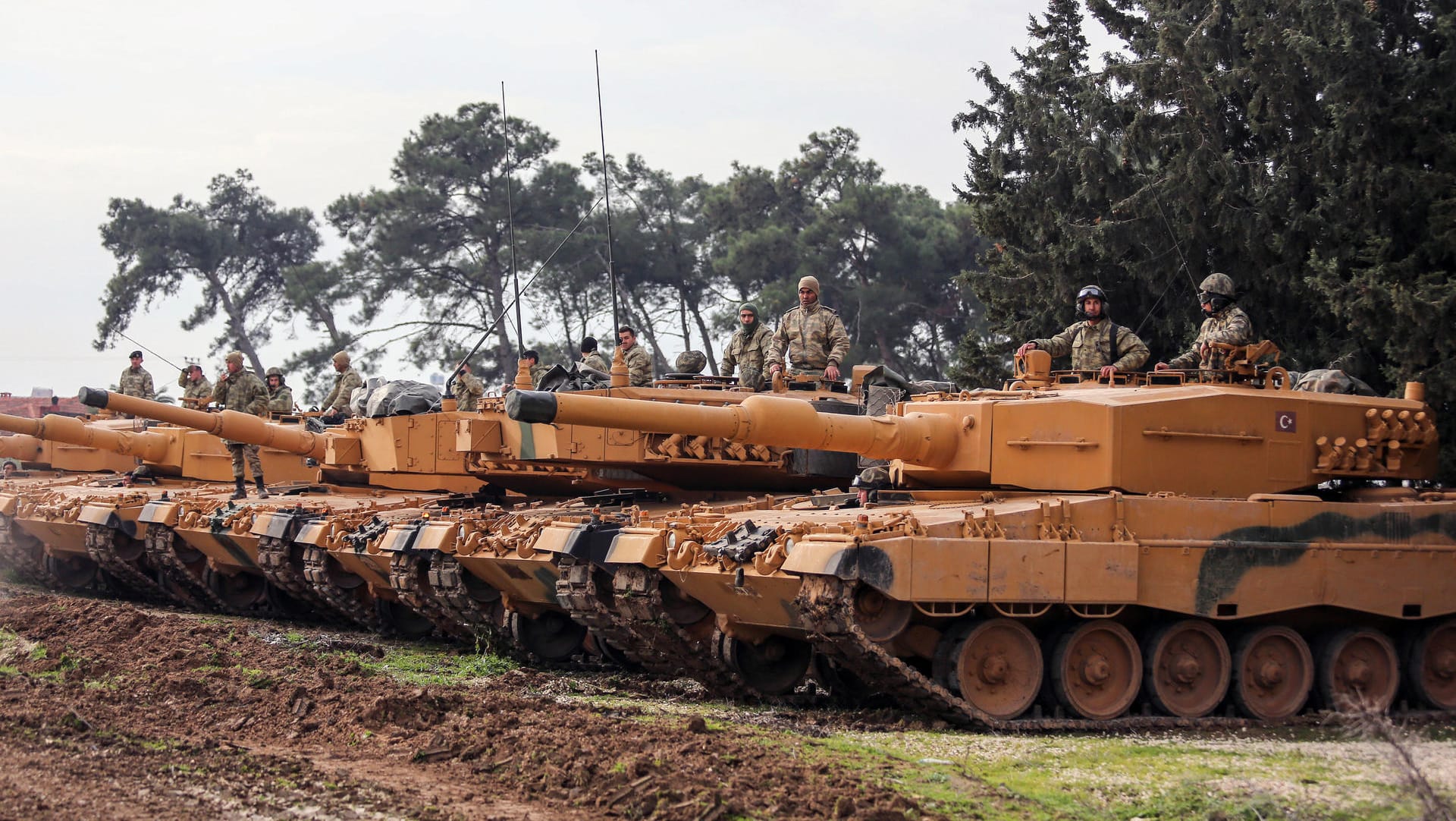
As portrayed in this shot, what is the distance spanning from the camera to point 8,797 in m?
7.19

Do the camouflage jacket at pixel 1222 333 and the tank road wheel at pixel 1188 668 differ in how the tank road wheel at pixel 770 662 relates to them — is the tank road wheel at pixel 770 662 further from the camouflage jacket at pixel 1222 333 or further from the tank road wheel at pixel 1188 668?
the camouflage jacket at pixel 1222 333

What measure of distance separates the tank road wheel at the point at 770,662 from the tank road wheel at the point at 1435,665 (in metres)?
4.65

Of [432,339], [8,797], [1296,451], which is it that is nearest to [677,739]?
[8,797]

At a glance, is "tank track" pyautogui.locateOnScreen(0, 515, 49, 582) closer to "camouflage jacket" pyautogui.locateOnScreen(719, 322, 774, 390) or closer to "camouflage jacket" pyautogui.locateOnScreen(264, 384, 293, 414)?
"camouflage jacket" pyautogui.locateOnScreen(264, 384, 293, 414)

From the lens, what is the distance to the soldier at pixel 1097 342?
13906 mm

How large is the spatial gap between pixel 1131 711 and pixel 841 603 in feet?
8.52

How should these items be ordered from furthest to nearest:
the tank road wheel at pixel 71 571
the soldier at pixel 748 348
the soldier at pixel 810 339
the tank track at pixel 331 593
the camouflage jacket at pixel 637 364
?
the tank road wheel at pixel 71 571 < the camouflage jacket at pixel 637 364 < the tank track at pixel 331 593 < the soldier at pixel 748 348 < the soldier at pixel 810 339

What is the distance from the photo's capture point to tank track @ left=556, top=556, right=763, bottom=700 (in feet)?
41.4

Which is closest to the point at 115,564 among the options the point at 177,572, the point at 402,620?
the point at 177,572

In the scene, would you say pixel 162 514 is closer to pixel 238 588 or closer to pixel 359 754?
pixel 238 588

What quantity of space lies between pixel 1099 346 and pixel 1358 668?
341 cm

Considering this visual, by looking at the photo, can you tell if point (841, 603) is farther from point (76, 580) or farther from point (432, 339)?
point (432, 339)

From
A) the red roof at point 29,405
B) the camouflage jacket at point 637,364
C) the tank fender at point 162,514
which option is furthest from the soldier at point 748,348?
the red roof at point 29,405

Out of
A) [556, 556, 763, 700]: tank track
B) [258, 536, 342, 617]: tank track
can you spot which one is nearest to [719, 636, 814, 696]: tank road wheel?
[556, 556, 763, 700]: tank track
